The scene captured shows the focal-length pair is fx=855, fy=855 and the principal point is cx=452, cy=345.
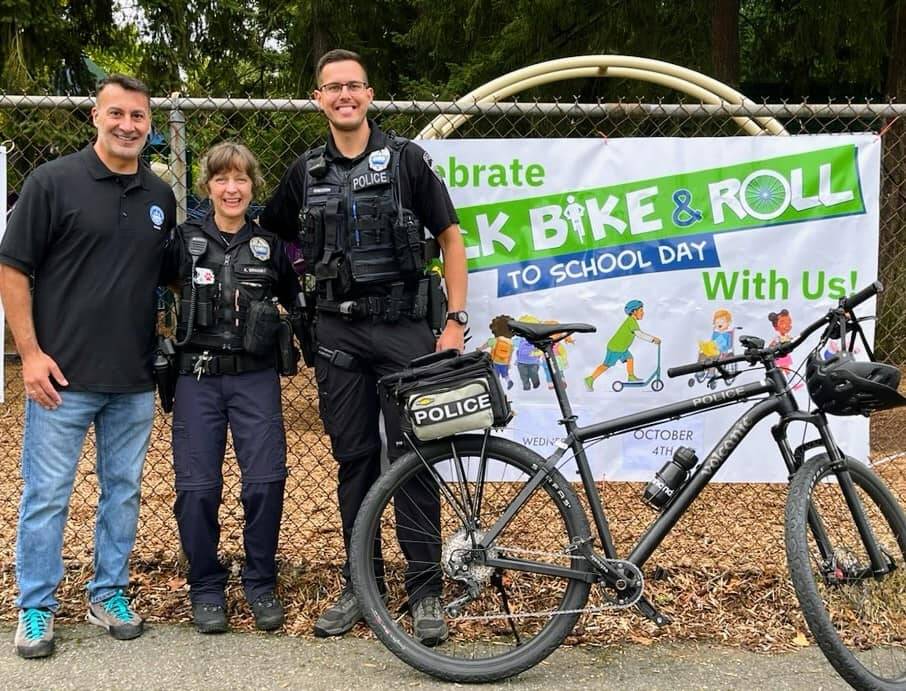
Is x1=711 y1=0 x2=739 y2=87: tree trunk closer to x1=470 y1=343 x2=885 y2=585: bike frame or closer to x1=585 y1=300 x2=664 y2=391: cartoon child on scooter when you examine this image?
x1=585 y1=300 x2=664 y2=391: cartoon child on scooter

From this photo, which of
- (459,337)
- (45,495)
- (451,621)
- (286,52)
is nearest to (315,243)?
(459,337)

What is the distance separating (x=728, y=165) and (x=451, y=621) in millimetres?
2279

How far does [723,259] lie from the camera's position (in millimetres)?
3742

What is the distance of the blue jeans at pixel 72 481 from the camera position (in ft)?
10.7

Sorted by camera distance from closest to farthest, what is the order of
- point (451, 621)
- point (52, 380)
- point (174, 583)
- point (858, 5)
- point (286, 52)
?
point (52, 380) → point (451, 621) → point (174, 583) → point (858, 5) → point (286, 52)

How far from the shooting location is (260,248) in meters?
3.46

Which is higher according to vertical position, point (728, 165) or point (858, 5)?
point (858, 5)

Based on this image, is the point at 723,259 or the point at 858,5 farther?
the point at 858,5

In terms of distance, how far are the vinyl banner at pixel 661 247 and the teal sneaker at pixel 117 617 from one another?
1.84m

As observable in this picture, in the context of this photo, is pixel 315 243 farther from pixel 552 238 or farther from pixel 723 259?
pixel 723 259

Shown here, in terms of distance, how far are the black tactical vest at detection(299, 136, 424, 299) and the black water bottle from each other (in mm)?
1218

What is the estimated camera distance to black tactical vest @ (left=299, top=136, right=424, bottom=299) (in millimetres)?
3314

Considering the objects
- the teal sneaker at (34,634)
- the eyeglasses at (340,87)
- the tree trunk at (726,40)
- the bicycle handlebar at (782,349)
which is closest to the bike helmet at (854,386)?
the bicycle handlebar at (782,349)

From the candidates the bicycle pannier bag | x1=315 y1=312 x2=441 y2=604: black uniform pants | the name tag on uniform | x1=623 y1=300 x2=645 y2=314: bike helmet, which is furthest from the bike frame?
the name tag on uniform
